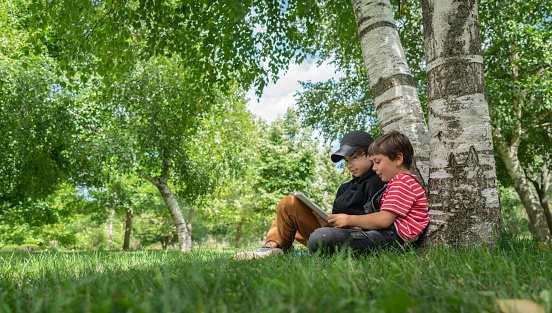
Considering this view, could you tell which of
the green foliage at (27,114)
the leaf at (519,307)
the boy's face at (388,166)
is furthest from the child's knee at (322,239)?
the green foliage at (27,114)

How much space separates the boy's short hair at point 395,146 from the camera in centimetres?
289

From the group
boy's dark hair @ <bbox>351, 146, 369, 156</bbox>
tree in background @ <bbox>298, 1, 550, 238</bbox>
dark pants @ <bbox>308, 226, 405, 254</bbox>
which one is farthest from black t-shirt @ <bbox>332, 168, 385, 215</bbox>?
tree in background @ <bbox>298, 1, 550, 238</bbox>

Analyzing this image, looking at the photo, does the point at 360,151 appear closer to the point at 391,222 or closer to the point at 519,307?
the point at 391,222

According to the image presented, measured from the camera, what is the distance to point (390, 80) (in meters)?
3.28

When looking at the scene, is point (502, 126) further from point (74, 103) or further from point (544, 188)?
point (74, 103)

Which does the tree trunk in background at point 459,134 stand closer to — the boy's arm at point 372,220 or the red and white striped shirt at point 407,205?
the red and white striped shirt at point 407,205

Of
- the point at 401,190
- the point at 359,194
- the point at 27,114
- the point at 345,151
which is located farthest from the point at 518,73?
the point at 27,114

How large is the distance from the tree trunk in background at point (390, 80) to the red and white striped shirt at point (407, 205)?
0.38 meters

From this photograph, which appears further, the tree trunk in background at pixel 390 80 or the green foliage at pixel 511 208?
the green foliage at pixel 511 208

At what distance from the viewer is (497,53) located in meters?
9.81

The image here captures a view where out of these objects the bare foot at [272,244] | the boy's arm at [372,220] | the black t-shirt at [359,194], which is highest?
the black t-shirt at [359,194]

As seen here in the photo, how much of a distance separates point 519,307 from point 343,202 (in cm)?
240

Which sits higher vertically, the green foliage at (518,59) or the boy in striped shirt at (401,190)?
the green foliage at (518,59)

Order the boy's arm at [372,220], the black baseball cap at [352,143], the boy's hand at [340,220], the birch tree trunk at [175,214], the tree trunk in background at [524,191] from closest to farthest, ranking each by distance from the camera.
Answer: the boy's arm at [372,220] → the boy's hand at [340,220] → the black baseball cap at [352,143] → the tree trunk in background at [524,191] → the birch tree trunk at [175,214]
